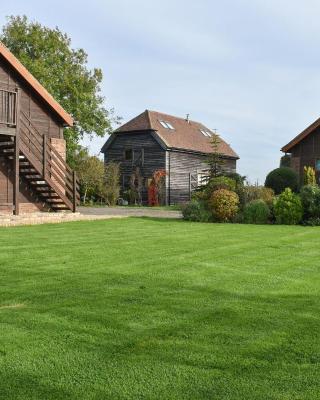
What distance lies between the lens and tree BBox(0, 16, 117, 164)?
1400 inches

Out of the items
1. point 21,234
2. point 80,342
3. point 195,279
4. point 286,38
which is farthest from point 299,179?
point 80,342

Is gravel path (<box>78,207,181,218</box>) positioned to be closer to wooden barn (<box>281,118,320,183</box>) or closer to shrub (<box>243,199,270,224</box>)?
shrub (<box>243,199,270,224</box>)

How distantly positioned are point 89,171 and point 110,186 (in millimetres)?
2203

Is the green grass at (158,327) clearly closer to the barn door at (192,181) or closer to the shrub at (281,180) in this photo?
the shrub at (281,180)

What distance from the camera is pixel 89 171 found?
1487 inches

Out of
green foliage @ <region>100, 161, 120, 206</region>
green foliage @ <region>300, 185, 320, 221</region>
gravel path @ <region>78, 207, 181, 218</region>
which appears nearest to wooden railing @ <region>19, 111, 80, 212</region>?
gravel path @ <region>78, 207, 181, 218</region>

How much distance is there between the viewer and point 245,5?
475 inches

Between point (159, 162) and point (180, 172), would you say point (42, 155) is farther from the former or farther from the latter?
point (180, 172)

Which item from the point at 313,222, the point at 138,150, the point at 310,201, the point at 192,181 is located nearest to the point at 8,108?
the point at 310,201

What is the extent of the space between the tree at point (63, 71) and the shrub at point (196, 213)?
17596 mm

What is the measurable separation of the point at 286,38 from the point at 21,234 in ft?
27.1

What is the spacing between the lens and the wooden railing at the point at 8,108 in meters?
18.5

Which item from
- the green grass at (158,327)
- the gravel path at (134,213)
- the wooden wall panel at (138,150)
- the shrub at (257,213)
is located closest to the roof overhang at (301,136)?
the gravel path at (134,213)

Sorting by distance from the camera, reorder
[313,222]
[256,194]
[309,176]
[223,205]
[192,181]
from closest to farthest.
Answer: [313,222]
[223,205]
[256,194]
[309,176]
[192,181]
